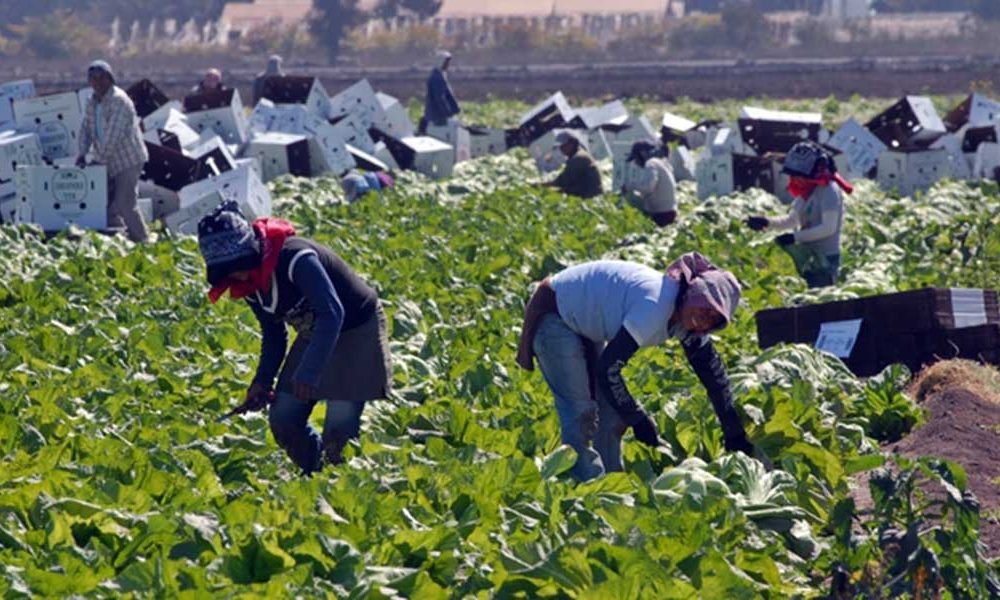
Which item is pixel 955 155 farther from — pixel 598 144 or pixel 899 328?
pixel 899 328

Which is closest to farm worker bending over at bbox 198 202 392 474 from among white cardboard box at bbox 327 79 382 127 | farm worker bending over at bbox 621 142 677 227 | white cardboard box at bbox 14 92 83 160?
farm worker bending over at bbox 621 142 677 227

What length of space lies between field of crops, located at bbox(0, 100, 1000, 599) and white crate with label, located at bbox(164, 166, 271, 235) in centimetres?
280

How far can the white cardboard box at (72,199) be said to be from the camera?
624 inches

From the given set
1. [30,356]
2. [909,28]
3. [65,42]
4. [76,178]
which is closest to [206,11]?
[65,42]

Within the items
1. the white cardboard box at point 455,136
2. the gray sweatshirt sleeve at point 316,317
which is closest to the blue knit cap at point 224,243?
the gray sweatshirt sleeve at point 316,317

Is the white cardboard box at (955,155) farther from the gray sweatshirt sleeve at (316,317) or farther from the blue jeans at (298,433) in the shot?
the gray sweatshirt sleeve at (316,317)

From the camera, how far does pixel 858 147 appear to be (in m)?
23.5

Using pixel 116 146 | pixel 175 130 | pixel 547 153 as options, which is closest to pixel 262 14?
pixel 547 153

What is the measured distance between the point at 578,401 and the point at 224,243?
158 centimetres

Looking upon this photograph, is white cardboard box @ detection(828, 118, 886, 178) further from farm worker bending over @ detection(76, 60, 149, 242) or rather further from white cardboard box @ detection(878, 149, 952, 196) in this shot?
farm worker bending over @ detection(76, 60, 149, 242)

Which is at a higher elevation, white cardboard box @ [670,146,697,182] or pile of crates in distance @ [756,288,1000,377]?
pile of crates in distance @ [756,288,1000,377]

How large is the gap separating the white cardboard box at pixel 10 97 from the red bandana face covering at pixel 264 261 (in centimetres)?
1188

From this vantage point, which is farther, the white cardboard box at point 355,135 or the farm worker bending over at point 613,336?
the white cardboard box at point 355,135

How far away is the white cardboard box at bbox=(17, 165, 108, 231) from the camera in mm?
15859
